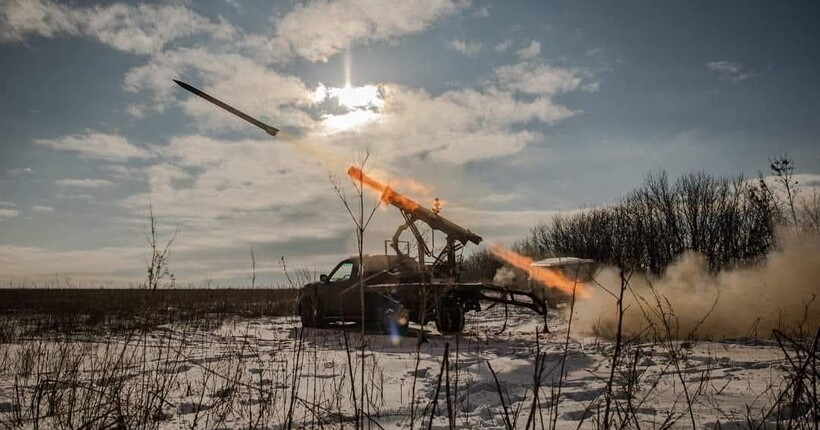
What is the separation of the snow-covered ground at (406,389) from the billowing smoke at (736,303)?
6.06ft

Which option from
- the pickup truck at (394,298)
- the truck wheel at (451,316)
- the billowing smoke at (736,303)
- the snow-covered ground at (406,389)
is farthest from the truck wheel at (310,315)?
the billowing smoke at (736,303)

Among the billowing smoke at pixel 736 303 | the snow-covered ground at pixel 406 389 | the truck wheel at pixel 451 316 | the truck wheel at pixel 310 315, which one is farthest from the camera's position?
the truck wheel at pixel 310 315

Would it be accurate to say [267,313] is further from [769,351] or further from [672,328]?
[769,351]

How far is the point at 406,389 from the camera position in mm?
5270

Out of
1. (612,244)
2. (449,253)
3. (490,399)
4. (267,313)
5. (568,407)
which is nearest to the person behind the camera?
(568,407)

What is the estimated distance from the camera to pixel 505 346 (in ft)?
29.0

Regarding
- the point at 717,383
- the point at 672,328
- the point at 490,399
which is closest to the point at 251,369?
the point at 490,399

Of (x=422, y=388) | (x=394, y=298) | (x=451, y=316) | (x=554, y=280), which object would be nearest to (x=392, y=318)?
(x=394, y=298)

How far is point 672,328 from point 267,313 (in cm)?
1468

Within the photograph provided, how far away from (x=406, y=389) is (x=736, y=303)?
8328 millimetres

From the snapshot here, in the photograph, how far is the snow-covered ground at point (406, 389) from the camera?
11.6ft

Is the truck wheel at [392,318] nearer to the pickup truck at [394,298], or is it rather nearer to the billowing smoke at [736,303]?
the pickup truck at [394,298]

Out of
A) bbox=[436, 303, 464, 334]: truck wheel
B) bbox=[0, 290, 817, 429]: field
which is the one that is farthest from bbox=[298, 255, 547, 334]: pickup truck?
bbox=[0, 290, 817, 429]: field

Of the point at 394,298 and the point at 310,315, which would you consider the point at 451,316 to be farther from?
the point at 310,315
